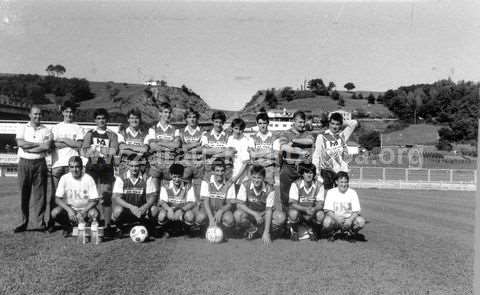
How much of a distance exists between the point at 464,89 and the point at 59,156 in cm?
5871

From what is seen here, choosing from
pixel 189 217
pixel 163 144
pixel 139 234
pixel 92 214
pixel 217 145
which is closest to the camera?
pixel 139 234

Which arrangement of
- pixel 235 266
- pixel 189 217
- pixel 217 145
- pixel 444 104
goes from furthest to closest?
pixel 444 104, pixel 217 145, pixel 189 217, pixel 235 266

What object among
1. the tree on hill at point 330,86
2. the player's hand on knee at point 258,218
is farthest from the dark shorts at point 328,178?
the tree on hill at point 330,86

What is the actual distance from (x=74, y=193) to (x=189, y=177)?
191 cm

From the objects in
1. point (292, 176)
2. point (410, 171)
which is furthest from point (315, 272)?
→ point (410, 171)

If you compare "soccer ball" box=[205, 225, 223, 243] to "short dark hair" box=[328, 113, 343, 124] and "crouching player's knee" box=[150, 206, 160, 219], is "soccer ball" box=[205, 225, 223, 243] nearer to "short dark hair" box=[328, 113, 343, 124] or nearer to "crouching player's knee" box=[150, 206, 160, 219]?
"crouching player's knee" box=[150, 206, 160, 219]

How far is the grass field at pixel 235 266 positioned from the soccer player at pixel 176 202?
39cm

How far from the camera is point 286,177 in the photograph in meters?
7.25

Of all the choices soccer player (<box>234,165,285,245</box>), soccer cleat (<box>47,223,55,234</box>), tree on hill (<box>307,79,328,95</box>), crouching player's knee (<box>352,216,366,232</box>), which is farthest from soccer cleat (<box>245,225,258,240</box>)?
tree on hill (<box>307,79,328,95</box>)

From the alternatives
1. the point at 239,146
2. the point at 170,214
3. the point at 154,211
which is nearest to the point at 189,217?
the point at 170,214

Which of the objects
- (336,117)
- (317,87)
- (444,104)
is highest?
(317,87)

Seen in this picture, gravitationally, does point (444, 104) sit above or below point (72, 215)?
above

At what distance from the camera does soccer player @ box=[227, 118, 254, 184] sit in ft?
24.0

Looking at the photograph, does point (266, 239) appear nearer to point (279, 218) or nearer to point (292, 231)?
point (279, 218)
